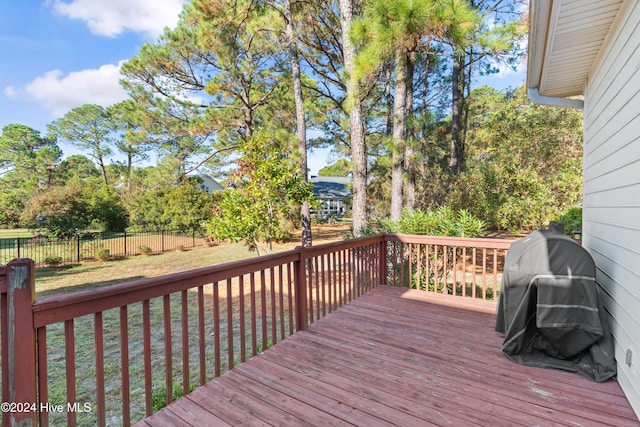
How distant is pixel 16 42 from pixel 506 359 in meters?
24.2

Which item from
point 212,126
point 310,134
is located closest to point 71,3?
point 212,126

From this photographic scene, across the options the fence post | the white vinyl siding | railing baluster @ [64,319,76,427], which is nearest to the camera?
the fence post

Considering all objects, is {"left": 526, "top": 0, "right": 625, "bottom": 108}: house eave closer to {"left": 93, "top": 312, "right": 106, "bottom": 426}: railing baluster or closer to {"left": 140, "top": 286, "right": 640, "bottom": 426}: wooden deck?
{"left": 140, "top": 286, "right": 640, "bottom": 426}: wooden deck

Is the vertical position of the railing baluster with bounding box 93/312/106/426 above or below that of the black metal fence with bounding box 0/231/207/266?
above

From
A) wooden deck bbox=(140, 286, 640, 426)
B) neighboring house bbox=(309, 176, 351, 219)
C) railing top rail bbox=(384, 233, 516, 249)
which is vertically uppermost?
neighboring house bbox=(309, 176, 351, 219)

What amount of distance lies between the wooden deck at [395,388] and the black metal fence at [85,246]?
10839 mm

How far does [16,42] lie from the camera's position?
Answer: 53.0ft

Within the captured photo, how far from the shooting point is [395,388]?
2057 mm

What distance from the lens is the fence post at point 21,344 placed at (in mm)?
1337

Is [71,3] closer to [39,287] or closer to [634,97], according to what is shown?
[39,287]

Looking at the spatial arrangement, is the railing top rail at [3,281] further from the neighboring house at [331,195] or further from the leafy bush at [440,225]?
the neighboring house at [331,195]

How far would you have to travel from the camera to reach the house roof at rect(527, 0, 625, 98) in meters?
1.87

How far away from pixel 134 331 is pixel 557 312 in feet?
17.7

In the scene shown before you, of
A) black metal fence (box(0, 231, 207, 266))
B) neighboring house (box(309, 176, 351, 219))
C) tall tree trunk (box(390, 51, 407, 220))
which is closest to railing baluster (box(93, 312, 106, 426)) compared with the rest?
tall tree trunk (box(390, 51, 407, 220))
